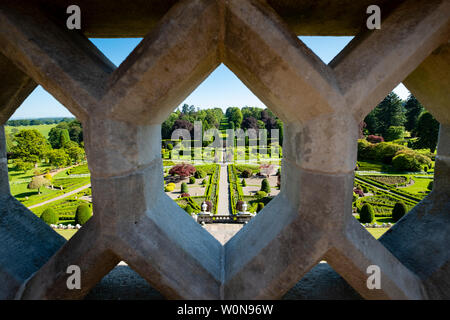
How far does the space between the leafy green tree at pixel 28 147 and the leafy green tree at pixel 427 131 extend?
1598 inches

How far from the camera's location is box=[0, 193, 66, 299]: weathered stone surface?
174 cm

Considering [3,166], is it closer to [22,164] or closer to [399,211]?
[399,211]

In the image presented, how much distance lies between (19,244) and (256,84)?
228 centimetres

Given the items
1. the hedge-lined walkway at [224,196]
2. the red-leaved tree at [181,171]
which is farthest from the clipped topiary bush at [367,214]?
the red-leaved tree at [181,171]

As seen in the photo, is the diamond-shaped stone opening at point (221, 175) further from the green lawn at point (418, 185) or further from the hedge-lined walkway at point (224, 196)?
the green lawn at point (418, 185)

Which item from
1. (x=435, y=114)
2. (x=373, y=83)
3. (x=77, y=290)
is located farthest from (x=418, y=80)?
(x=77, y=290)

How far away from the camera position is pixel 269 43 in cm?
137

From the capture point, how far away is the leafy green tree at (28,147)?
26.1 m

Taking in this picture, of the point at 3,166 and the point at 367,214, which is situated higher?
the point at 3,166

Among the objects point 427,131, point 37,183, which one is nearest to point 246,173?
point 37,183

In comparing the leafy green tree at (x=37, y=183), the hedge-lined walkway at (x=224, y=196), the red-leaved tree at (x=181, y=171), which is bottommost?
the hedge-lined walkway at (x=224, y=196)

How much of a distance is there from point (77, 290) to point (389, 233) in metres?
2.66

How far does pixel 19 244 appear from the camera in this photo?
196cm
